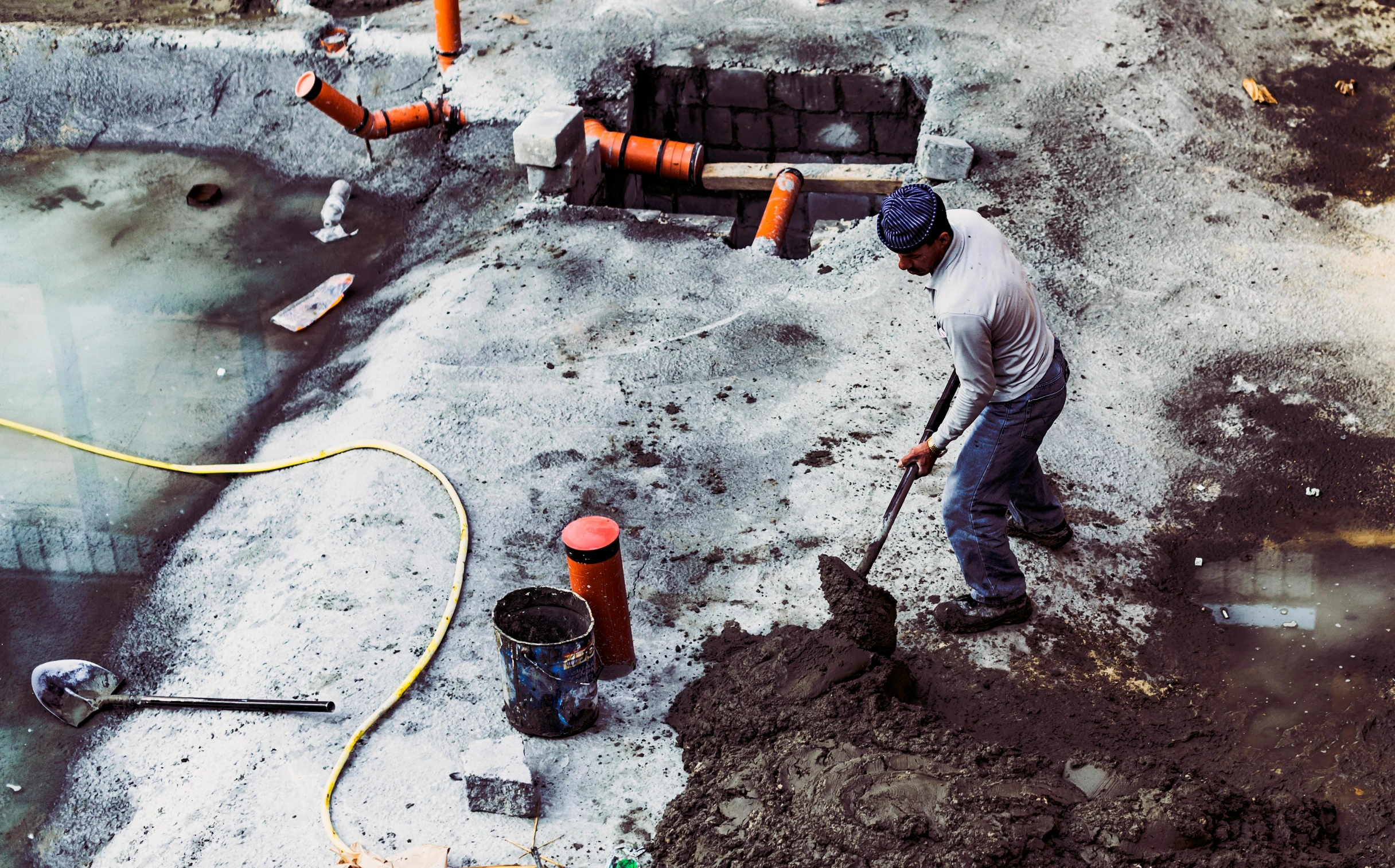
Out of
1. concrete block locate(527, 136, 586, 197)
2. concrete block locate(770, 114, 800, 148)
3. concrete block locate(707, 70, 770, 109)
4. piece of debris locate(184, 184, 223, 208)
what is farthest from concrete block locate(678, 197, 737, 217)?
piece of debris locate(184, 184, 223, 208)

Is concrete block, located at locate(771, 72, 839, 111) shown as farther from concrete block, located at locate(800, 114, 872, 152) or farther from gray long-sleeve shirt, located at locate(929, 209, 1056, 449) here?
gray long-sleeve shirt, located at locate(929, 209, 1056, 449)

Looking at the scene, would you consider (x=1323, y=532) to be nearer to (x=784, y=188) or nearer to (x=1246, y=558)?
(x=1246, y=558)

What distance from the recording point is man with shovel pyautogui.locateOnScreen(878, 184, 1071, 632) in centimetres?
392

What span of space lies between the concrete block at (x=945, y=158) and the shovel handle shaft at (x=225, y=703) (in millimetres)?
5412

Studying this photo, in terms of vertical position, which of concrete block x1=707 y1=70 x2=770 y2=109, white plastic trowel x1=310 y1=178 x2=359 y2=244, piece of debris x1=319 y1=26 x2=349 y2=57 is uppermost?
concrete block x1=707 y1=70 x2=770 y2=109

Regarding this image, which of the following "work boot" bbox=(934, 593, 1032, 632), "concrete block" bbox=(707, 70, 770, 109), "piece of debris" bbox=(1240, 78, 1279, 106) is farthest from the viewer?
"concrete block" bbox=(707, 70, 770, 109)

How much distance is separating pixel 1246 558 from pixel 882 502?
175cm

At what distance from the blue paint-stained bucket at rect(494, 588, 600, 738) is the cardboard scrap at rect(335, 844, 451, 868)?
60cm

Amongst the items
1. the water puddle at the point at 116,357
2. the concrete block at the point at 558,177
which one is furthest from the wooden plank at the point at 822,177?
the water puddle at the point at 116,357

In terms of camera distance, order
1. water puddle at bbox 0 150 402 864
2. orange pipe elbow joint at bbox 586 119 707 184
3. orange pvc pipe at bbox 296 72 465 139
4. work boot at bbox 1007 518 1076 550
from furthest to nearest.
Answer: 1. orange pipe elbow joint at bbox 586 119 707 184
2. orange pvc pipe at bbox 296 72 465 139
3. water puddle at bbox 0 150 402 864
4. work boot at bbox 1007 518 1076 550

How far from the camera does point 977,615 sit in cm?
467

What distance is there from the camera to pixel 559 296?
6.92 metres

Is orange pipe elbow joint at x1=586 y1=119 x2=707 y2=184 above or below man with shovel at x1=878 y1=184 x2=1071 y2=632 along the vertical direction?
below

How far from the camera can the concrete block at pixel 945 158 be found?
7.51 m
